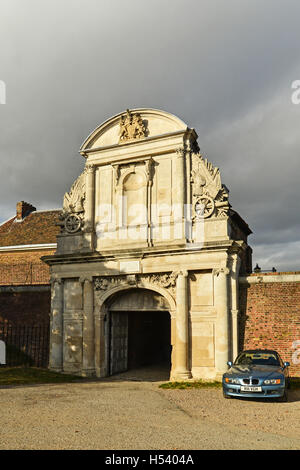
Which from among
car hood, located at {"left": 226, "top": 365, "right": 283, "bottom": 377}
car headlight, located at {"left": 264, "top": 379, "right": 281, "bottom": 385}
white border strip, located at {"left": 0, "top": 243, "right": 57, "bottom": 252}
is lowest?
car headlight, located at {"left": 264, "top": 379, "right": 281, "bottom": 385}

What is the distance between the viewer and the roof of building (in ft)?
91.2

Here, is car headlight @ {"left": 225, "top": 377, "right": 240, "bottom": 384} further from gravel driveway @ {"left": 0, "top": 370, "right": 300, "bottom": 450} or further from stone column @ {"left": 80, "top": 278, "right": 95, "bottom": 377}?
stone column @ {"left": 80, "top": 278, "right": 95, "bottom": 377}

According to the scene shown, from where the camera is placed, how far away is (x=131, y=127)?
1725cm

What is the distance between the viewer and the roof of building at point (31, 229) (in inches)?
1094

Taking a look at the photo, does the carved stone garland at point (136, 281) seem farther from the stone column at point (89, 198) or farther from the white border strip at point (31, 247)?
the white border strip at point (31, 247)

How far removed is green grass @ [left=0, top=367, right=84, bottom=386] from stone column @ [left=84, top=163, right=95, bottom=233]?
6.21 m

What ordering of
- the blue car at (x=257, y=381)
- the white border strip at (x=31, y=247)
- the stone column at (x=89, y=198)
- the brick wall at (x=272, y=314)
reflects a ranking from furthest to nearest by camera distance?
the white border strip at (x=31, y=247) → the stone column at (x=89, y=198) → the brick wall at (x=272, y=314) → the blue car at (x=257, y=381)

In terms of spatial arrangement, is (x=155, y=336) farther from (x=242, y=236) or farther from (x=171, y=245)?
(x=171, y=245)

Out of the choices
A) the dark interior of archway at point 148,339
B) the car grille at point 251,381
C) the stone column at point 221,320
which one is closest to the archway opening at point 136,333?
the dark interior of archway at point 148,339

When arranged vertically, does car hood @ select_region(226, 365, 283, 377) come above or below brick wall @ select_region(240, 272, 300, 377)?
below

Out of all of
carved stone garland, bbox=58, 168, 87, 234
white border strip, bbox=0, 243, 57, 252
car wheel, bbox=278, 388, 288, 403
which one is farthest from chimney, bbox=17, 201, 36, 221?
car wheel, bbox=278, 388, 288, 403

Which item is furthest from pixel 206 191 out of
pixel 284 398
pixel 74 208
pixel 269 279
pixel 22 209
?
pixel 22 209

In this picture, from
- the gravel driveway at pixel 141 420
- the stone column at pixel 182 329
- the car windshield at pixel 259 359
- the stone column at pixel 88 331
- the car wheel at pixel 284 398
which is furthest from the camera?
the stone column at pixel 88 331

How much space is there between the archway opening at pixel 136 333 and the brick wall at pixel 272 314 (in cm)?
334
